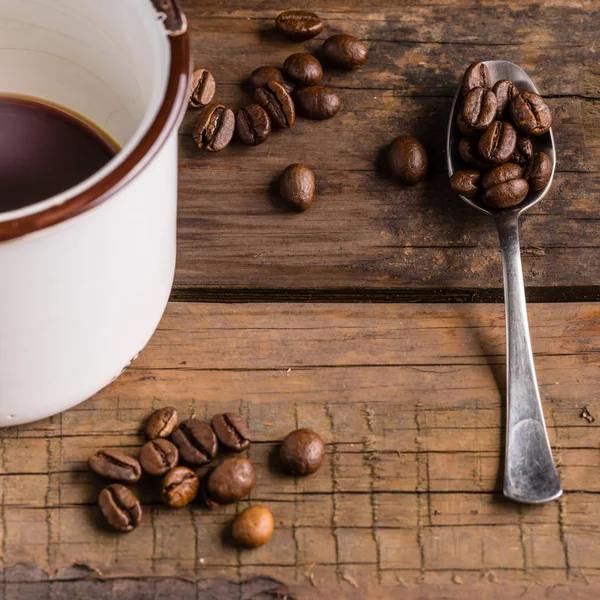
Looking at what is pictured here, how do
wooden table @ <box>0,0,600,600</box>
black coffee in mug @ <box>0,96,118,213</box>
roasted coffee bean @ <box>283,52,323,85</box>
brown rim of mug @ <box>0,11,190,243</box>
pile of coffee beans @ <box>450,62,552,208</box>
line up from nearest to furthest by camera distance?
brown rim of mug @ <box>0,11,190,243</box>
black coffee in mug @ <box>0,96,118,213</box>
wooden table @ <box>0,0,600,600</box>
pile of coffee beans @ <box>450,62,552,208</box>
roasted coffee bean @ <box>283,52,323,85</box>

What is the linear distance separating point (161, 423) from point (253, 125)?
1.68 feet

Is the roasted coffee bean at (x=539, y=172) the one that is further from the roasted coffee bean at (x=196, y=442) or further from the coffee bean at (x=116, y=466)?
the coffee bean at (x=116, y=466)

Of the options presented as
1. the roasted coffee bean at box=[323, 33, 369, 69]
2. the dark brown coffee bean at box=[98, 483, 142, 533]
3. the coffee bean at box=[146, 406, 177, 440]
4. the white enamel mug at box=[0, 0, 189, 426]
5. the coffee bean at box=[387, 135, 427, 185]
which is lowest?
the dark brown coffee bean at box=[98, 483, 142, 533]

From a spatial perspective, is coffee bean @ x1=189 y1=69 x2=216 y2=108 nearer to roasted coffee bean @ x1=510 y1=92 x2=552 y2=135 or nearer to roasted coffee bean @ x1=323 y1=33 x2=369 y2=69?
roasted coffee bean @ x1=323 y1=33 x2=369 y2=69

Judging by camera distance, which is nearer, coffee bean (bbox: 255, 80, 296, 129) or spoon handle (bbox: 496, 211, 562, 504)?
spoon handle (bbox: 496, 211, 562, 504)

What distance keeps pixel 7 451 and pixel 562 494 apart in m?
0.78

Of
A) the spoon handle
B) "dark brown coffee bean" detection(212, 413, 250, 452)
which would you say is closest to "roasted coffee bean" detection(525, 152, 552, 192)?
the spoon handle

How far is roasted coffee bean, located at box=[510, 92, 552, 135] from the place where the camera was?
146 cm

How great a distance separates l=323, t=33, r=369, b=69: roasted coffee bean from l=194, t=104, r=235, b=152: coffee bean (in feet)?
0.70

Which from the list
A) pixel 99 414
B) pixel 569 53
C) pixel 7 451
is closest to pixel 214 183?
pixel 99 414

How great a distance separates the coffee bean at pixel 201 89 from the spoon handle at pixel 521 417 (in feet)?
1.79

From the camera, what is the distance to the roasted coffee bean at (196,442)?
126 cm

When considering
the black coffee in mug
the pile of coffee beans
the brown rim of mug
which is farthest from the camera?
the pile of coffee beans

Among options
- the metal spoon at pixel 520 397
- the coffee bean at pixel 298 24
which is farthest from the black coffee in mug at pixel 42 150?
the metal spoon at pixel 520 397
